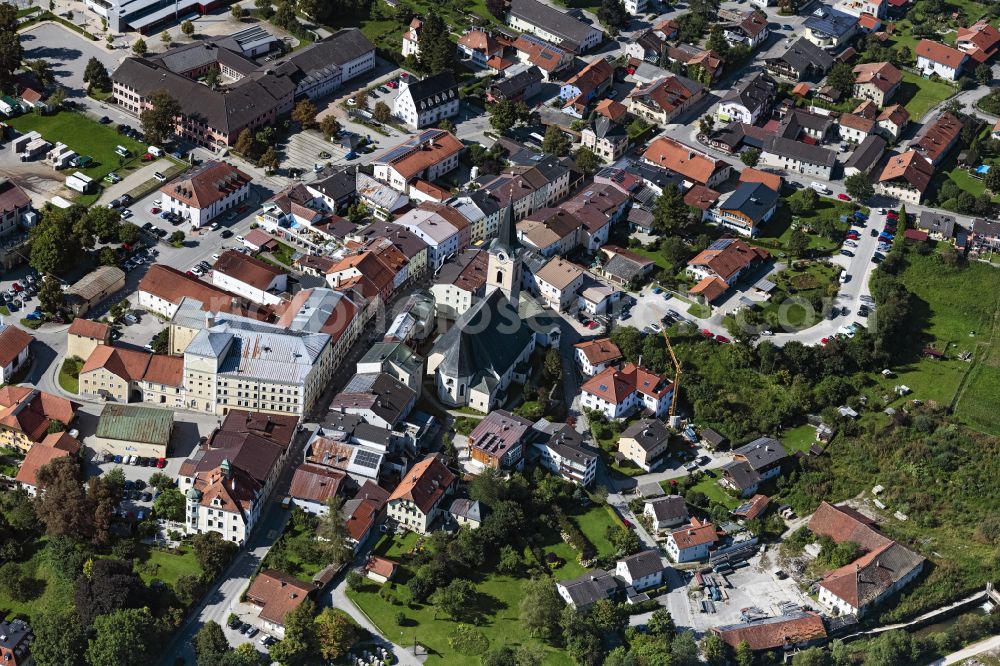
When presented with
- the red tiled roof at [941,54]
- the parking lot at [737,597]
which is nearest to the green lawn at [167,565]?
the parking lot at [737,597]

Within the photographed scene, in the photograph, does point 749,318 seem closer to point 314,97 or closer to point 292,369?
point 292,369

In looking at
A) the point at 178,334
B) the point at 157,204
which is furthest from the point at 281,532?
the point at 157,204

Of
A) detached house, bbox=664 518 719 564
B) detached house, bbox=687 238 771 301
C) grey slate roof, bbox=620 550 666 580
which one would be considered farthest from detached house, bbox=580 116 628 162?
grey slate roof, bbox=620 550 666 580

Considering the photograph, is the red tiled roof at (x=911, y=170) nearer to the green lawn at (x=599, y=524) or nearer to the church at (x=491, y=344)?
the church at (x=491, y=344)

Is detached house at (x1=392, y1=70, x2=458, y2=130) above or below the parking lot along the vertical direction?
above

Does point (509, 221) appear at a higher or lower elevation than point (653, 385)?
higher

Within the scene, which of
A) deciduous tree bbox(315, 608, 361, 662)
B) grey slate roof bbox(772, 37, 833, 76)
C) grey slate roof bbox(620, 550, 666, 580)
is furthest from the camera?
grey slate roof bbox(772, 37, 833, 76)

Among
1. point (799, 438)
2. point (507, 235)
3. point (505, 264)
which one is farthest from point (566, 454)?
point (799, 438)

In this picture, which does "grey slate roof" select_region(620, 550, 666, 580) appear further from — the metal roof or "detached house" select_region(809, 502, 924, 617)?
the metal roof
